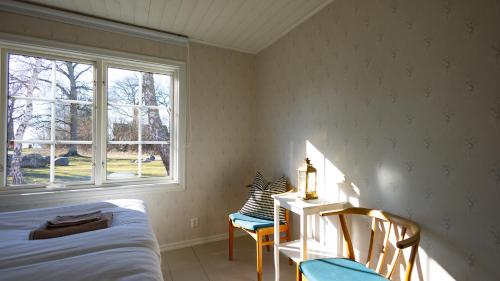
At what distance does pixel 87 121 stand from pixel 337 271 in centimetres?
266

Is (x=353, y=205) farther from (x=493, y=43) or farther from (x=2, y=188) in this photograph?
(x=2, y=188)

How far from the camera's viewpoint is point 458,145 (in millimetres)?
1301

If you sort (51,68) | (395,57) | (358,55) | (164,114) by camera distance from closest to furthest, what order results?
(395,57) < (358,55) < (51,68) < (164,114)

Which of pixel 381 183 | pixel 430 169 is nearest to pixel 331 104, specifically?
pixel 381 183

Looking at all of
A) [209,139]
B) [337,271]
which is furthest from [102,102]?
[337,271]

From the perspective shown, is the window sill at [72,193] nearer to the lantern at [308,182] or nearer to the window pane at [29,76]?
the window pane at [29,76]

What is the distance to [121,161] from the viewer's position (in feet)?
8.90

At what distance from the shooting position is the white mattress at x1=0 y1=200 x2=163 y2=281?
1.00m

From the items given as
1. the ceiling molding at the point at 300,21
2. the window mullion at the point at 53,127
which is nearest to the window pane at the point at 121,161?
the window mullion at the point at 53,127

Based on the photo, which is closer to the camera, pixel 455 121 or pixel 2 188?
pixel 455 121

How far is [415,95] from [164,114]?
2486 mm

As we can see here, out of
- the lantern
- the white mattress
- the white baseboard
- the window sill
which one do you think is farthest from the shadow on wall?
the window sill

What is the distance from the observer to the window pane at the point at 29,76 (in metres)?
2.27

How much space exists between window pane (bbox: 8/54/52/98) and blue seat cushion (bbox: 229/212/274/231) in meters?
2.21
